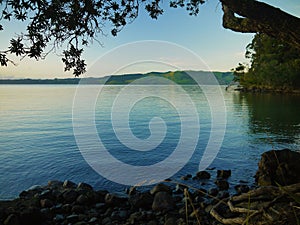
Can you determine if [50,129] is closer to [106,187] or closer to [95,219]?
[106,187]

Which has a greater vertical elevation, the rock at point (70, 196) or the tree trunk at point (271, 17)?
the tree trunk at point (271, 17)

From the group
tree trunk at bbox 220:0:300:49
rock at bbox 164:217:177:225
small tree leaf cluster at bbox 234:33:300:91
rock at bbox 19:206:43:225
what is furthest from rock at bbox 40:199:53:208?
small tree leaf cluster at bbox 234:33:300:91

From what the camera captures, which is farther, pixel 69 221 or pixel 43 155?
pixel 43 155

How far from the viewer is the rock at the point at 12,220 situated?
7389 mm

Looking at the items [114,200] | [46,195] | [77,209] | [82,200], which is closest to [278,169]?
[114,200]

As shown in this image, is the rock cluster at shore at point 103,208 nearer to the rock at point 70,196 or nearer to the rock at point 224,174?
the rock at point 70,196

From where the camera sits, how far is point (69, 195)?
385 inches

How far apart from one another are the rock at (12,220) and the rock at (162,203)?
160 inches

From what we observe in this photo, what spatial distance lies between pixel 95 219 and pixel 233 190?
5.88 m

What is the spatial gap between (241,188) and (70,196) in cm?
670

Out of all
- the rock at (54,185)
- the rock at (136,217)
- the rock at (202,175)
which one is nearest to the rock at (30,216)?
the rock at (136,217)

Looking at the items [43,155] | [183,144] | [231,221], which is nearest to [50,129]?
[43,155]

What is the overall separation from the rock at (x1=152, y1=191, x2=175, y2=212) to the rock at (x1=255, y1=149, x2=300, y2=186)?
4581 millimetres

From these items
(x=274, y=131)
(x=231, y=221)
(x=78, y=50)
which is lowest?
(x=274, y=131)
